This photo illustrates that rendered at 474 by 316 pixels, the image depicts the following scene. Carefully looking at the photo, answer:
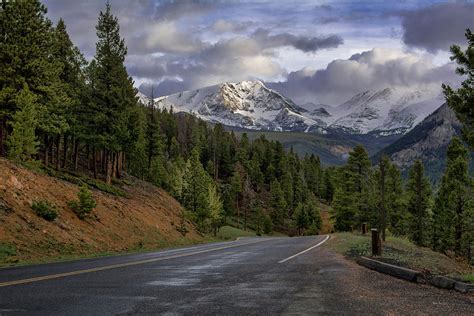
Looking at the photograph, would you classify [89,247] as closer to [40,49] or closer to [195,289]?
[195,289]

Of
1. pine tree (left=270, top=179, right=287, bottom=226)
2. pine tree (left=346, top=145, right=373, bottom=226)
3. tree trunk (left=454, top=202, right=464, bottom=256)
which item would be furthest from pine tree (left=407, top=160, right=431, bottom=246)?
pine tree (left=270, top=179, right=287, bottom=226)

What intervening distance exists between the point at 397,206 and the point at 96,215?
43146mm

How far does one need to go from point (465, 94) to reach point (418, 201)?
35147 mm

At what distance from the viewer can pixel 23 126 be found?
36969 mm

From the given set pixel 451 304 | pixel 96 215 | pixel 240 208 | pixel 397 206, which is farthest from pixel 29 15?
pixel 240 208

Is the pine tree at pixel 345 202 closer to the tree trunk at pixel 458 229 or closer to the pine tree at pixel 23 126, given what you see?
the tree trunk at pixel 458 229

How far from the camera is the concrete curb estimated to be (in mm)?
9602

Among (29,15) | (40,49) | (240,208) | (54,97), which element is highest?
(29,15)

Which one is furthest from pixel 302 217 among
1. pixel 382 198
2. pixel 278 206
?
pixel 382 198

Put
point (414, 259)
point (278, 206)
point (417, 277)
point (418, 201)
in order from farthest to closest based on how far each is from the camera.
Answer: point (278, 206) < point (418, 201) < point (414, 259) < point (417, 277)

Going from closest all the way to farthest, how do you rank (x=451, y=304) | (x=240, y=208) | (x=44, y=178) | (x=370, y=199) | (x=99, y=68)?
(x=451, y=304), (x=44, y=178), (x=99, y=68), (x=370, y=199), (x=240, y=208)

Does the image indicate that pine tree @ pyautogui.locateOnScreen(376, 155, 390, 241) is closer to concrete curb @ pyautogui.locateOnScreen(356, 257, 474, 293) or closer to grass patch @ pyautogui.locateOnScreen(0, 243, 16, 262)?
concrete curb @ pyautogui.locateOnScreen(356, 257, 474, 293)

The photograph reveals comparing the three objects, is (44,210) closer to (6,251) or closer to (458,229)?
(6,251)

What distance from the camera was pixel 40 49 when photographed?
38.5 m
